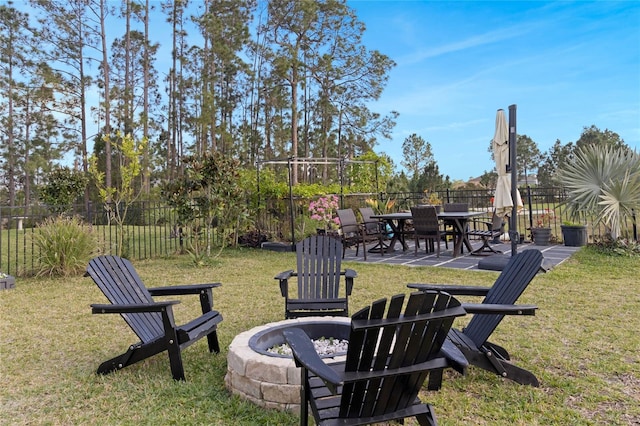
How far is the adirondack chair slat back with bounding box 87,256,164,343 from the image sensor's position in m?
3.12

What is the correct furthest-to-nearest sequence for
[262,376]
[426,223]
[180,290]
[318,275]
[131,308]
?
[426,223]
[318,275]
[180,290]
[131,308]
[262,376]

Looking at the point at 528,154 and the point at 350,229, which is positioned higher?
the point at 528,154

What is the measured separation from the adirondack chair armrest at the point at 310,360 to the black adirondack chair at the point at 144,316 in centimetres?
113

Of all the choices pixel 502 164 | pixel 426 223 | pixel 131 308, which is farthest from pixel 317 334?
pixel 502 164

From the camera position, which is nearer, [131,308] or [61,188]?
[131,308]

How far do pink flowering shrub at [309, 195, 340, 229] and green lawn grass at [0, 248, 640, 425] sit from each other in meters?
3.63

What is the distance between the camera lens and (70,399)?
276 cm

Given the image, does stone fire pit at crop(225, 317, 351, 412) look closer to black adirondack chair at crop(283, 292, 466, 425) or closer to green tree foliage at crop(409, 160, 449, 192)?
black adirondack chair at crop(283, 292, 466, 425)

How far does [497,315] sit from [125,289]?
2.75m

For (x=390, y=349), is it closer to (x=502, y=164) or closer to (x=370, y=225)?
(x=502, y=164)

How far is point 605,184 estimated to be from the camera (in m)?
7.45

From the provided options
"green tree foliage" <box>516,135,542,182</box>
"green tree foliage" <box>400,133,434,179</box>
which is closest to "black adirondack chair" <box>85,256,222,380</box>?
"green tree foliage" <box>400,133,434,179</box>

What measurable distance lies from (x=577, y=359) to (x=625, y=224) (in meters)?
5.56

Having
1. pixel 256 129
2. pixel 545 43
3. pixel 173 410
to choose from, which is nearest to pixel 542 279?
pixel 173 410
